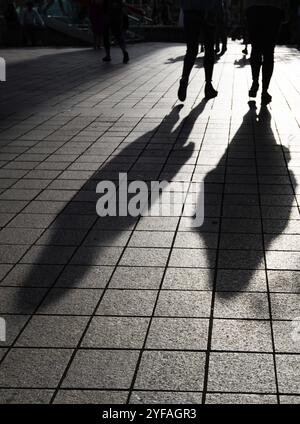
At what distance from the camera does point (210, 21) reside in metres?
9.32

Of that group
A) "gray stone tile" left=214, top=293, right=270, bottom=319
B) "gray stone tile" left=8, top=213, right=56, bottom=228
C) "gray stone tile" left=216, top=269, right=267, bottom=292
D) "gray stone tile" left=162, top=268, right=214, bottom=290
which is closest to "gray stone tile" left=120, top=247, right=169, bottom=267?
"gray stone tile" left=162, top=268, right=214, bottom=290

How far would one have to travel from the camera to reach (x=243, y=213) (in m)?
4.96

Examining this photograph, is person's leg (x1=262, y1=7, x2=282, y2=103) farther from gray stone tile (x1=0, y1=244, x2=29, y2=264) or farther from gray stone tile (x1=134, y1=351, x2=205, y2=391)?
gray stone tile (x1=134, y1=351, x2=205, y2=391)

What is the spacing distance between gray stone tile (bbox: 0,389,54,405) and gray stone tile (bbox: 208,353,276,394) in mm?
669

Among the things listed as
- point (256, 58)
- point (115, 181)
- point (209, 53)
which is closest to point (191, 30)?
point (209, 53)

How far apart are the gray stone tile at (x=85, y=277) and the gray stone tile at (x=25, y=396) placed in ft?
3.47

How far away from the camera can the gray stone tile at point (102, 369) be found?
278cm

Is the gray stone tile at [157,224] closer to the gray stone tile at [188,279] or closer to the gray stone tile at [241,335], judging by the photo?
the gray stone tile at [188,279]

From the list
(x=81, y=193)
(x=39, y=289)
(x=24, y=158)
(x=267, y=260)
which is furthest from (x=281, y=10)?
(x=39, y=289)

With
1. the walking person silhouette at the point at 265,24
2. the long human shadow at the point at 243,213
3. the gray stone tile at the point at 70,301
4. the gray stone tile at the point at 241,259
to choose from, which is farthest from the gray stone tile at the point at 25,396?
the walking person silhouette at the point at 265,24

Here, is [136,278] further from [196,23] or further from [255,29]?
[196,23]

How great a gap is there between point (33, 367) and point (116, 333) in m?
0.47

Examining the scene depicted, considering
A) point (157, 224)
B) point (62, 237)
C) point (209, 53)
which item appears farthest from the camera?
point (209, 53)

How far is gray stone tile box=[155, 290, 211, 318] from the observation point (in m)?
3.39
